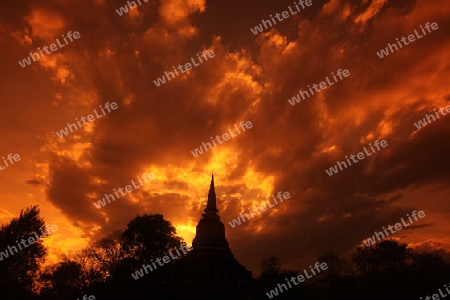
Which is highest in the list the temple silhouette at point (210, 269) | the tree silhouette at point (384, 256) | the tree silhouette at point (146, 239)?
the tree silhouette at point (146, 239)

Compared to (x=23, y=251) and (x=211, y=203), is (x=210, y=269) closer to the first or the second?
(x=211, y=203)

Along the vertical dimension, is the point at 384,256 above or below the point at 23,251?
below

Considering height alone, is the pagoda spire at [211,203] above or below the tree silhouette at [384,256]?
above

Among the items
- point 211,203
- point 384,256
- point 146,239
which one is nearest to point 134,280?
point 146,239

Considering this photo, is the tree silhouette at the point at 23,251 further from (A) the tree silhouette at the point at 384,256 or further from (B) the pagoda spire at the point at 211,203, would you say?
(A) the tree silhouette at the point at 384,256

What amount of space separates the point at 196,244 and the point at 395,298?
117 feet

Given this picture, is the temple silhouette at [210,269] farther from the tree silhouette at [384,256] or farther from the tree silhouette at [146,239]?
the tree silhouette at [384,256]

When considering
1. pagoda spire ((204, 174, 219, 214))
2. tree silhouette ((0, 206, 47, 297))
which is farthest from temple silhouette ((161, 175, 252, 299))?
tree silhouette ((0, 206, 47, 297))

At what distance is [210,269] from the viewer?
56.2 m

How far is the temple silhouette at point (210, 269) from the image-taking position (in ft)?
144

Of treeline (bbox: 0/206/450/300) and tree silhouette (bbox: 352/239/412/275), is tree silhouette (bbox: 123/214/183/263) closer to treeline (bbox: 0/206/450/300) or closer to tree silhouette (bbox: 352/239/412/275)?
treeline (bbox: 0/206/450/300)

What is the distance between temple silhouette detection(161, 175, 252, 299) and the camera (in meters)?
43.9

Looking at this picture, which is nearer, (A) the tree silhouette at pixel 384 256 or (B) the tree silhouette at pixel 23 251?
(B) the tree silhouette at pixel 23 251

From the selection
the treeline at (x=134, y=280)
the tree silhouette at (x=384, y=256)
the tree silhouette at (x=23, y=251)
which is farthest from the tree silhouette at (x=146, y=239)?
the tree silhouette at (x=384, y=256)
